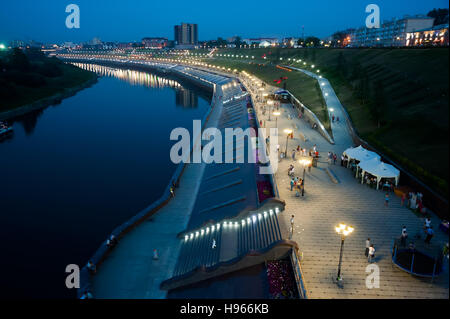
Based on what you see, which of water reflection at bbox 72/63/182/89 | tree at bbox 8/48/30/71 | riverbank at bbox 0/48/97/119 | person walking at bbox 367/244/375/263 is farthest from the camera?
water reflection at bbox 72/63/182/89

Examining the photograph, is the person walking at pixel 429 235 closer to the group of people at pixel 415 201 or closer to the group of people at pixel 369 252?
the group of people at pixel 369 252

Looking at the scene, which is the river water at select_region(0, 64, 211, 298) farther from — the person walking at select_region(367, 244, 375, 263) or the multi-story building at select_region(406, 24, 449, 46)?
→ the multi-story building at select_region(406, 24, 449, 46)

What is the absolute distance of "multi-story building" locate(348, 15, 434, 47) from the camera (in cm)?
9281

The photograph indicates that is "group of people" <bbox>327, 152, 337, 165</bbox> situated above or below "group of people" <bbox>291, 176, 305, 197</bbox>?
above

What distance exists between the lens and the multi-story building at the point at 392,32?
92.8 meters

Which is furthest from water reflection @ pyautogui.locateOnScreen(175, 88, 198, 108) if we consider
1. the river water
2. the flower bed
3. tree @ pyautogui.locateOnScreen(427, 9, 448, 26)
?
tree @ pyautogui.locateOnScreen(427, 9, 448, 26)

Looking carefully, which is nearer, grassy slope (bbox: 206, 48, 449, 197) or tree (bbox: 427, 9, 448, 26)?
grassy slope (bbox: 206, 48, 449, 197)

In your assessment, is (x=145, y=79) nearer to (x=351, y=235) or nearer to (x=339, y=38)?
(x=351, y=235)

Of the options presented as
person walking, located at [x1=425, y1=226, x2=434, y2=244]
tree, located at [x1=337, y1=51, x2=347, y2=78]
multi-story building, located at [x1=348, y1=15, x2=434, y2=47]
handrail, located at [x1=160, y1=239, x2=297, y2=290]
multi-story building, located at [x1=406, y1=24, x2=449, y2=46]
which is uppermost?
multi-story building, located at [x1=348, y1=15, x2=434, y2=47]

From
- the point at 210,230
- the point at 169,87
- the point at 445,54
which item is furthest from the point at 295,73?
the point at 210,230

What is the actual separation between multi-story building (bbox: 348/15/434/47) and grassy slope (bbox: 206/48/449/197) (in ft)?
195

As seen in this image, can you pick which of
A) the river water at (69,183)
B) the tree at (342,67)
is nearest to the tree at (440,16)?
the tree at (342,67)
